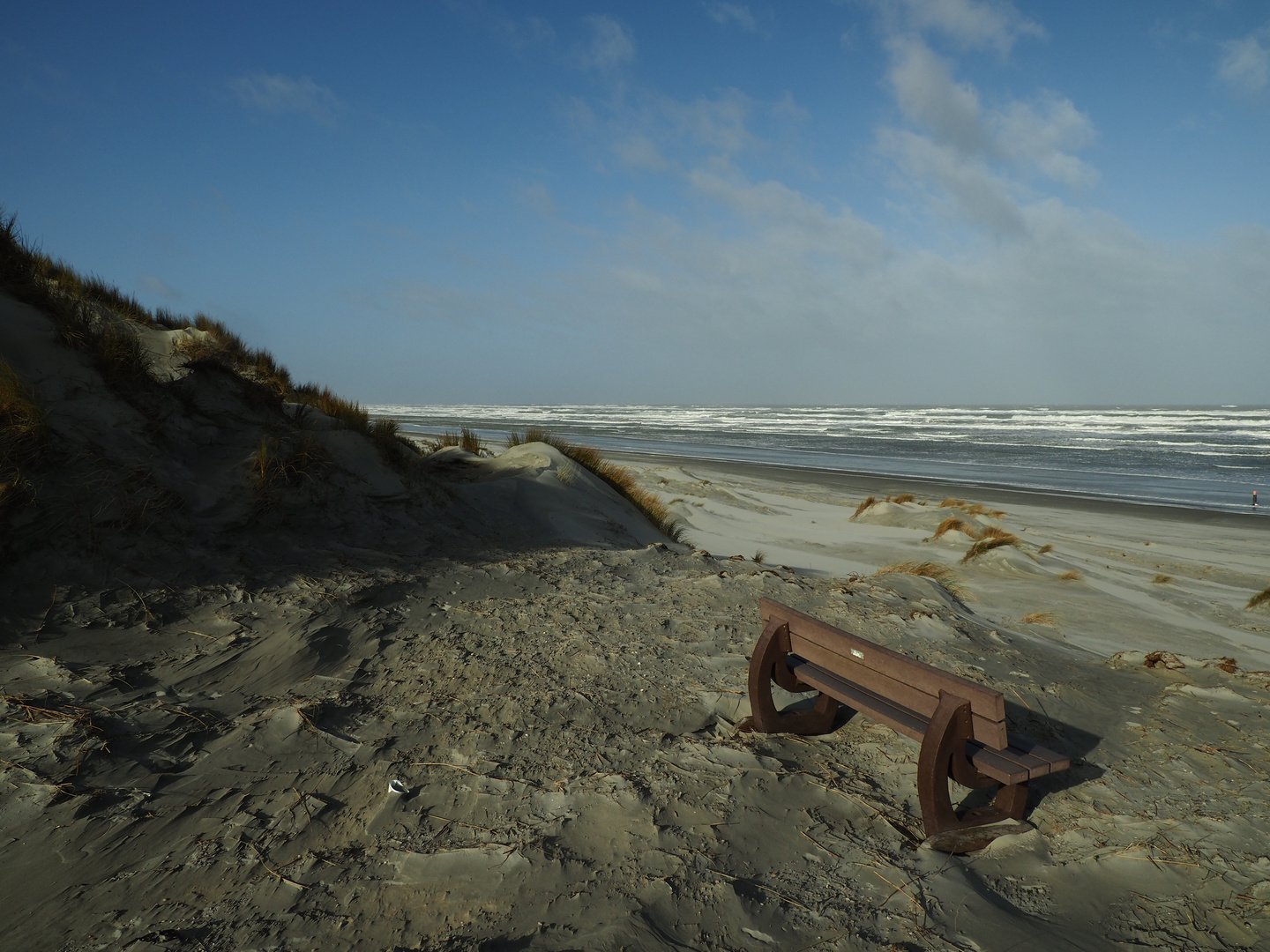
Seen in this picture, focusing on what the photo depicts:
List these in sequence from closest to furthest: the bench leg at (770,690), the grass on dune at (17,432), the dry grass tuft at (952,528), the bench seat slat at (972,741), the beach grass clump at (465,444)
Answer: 1. the bench seat slat at (972,741)
2. the bench leg at (770,690)
3. the grass on dune at (17,432)
4. the beach grass clump at (465,444)
5. the dry grass tuft at (952,528)

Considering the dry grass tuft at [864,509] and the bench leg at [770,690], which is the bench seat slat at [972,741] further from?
the dry grass tuft at [864,509]

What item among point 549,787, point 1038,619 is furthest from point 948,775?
point 1038,619

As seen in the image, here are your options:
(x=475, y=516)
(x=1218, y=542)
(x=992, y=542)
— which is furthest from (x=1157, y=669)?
(x=1218, y=542)

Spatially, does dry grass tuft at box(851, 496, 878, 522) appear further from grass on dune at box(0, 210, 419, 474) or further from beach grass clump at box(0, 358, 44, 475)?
beach grass clump at box(0, 358, 44, 475)

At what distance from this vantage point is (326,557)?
19.7 feet

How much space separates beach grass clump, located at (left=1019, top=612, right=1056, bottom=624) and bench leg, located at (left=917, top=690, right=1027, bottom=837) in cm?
483

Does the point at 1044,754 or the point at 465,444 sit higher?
the point at 465,444

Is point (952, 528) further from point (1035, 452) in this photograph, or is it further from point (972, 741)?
point (1035, 452)

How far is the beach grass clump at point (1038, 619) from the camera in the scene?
7.47 m

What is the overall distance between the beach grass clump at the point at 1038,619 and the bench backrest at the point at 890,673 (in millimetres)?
4886

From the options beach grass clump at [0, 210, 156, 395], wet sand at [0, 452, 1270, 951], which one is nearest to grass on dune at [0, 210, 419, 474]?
beach grass clump at [0, 210, 156, 395]

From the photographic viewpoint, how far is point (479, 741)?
3.65 meters

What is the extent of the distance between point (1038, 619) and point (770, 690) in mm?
5213

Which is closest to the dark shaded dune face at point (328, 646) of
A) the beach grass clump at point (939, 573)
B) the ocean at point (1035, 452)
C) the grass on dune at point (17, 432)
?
the grass on dune at point (17, 432)
